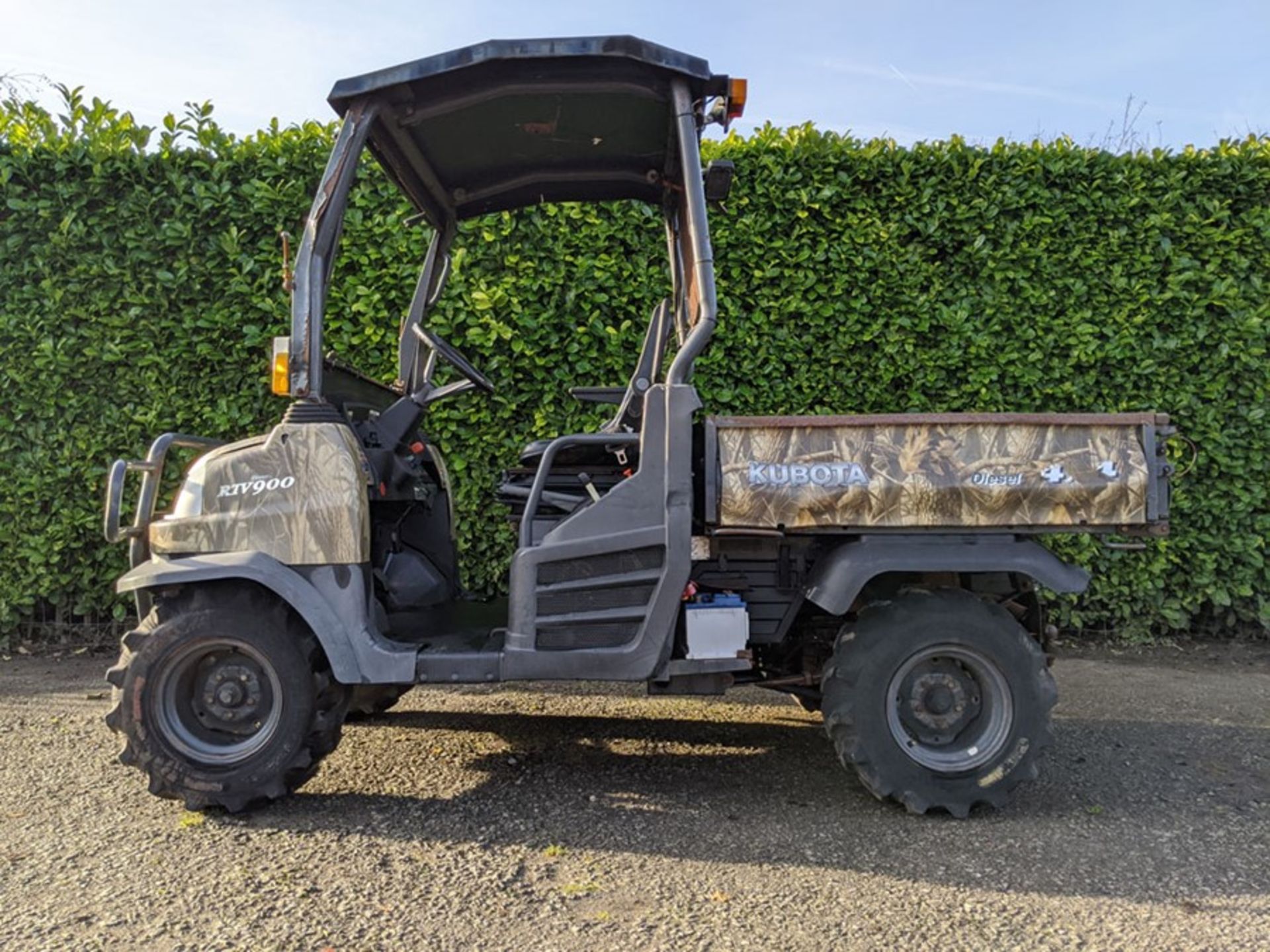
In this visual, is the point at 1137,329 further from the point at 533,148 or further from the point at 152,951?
the point at 152,951

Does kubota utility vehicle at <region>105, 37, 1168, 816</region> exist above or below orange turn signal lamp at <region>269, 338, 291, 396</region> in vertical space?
below

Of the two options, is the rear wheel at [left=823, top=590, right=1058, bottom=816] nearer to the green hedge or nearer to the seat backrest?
the seat backrest

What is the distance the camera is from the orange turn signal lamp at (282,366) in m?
3.32

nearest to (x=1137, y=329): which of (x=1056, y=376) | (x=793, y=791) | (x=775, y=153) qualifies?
(x=1056, y=376)

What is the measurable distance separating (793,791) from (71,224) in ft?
17.9

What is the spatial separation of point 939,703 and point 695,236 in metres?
2.03

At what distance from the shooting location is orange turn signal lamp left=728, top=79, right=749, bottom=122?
3287 millimetres

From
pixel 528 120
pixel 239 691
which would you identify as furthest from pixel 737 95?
pixel 239 691

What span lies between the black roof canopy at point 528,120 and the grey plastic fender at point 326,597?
5.88 feet

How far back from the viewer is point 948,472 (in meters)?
3.23

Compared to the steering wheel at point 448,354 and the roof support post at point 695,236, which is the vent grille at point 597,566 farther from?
the steering wheel at point 448,354

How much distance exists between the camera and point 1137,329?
18.4ft

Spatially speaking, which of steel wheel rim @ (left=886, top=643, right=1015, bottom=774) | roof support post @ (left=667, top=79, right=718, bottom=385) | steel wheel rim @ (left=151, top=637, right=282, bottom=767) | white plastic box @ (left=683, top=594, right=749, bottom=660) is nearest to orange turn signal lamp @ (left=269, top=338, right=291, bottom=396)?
steel wheel rim @ (left=151, top=637, right=282, bottom=767)

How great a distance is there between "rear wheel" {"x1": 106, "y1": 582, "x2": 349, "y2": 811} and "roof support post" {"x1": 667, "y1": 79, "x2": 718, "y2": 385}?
1802 millimetres
